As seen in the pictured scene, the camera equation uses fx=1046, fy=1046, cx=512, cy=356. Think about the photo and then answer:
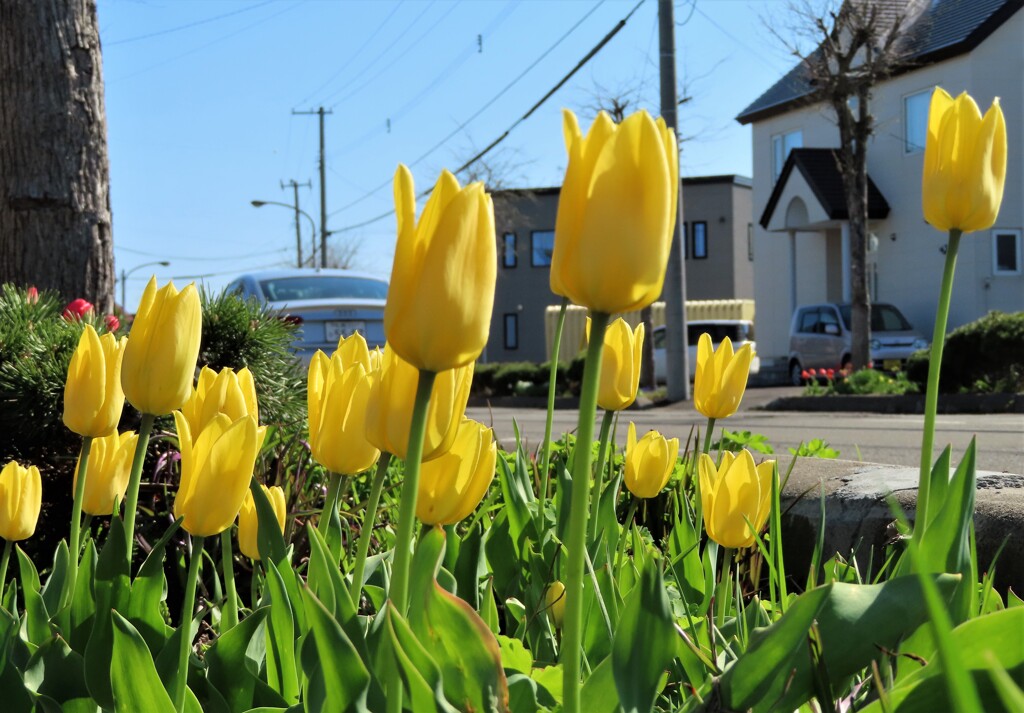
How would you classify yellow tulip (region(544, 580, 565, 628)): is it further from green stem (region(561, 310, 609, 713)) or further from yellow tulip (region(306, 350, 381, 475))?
green stem (region(561, 310, 609, 713))

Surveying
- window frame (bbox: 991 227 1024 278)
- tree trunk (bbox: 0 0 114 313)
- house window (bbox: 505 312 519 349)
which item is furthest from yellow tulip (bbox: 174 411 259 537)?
house window (bbox: 505 312 519 349)

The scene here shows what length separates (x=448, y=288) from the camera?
760 millimetres

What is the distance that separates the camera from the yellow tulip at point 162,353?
115 centimetres

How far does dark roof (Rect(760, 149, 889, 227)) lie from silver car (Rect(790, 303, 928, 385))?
9.38ft

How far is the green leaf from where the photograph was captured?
33.2 inches

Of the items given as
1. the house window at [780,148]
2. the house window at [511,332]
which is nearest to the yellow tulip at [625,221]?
the house window at [780,148]

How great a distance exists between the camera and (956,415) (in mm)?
13781

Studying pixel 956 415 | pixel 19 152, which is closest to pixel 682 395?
pixel 956 415

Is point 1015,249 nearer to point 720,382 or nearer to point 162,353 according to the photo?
point 720,382

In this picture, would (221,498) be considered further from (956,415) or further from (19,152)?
(956,415)

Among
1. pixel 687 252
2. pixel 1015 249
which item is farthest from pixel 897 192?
pixel 687 252

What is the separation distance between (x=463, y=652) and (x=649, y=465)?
2.92ft

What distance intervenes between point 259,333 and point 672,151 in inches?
107

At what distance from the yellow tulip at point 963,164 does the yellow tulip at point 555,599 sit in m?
0.65
